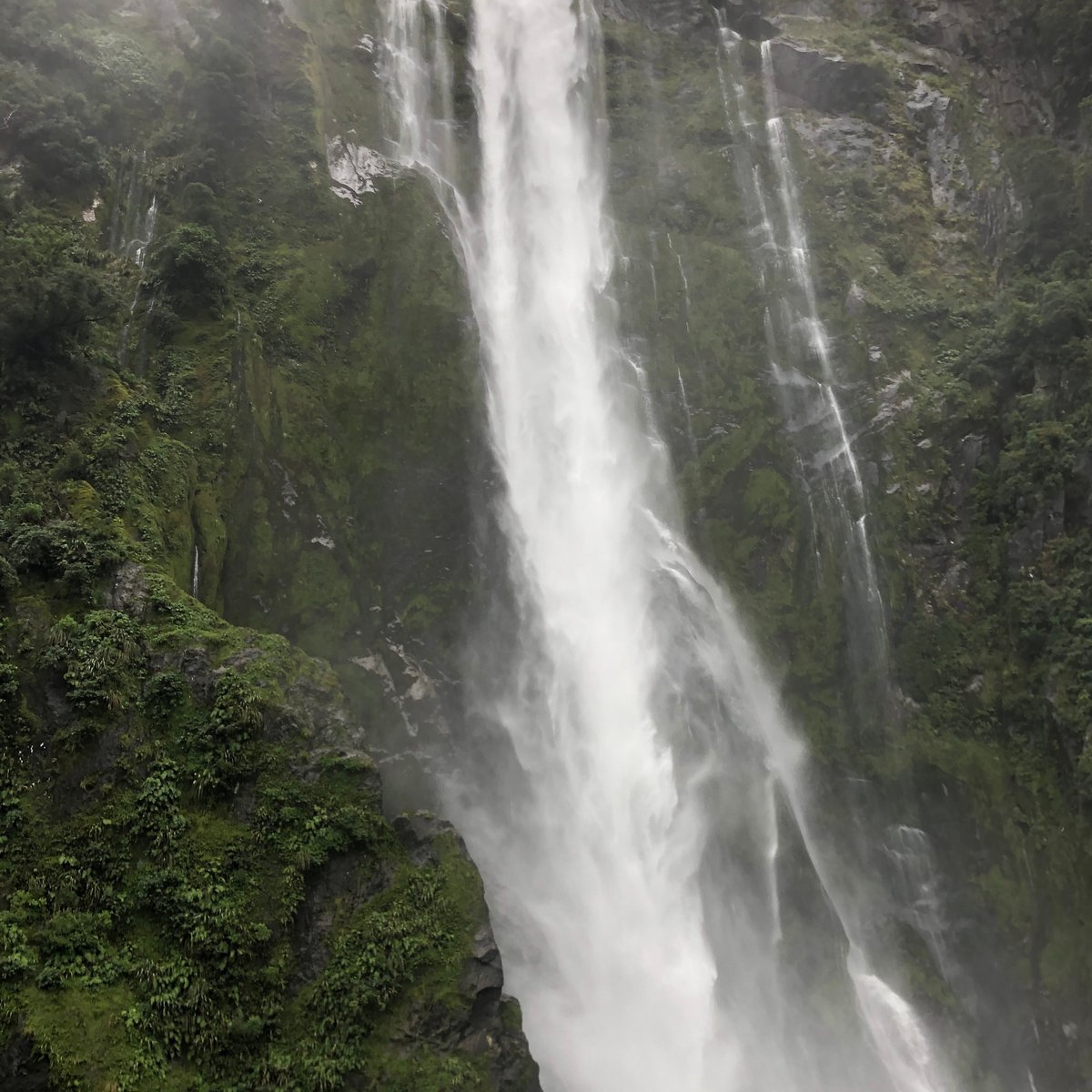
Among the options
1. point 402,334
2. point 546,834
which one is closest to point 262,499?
point 402,334

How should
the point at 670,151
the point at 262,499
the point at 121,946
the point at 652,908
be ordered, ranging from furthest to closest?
the point at 670,151, the point at 262,499, the point at 652,908, the point at 121,946

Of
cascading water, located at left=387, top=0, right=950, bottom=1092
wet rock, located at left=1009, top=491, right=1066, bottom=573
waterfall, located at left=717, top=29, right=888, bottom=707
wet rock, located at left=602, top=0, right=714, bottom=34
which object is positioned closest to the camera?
cascading water, located at left=387, top=0, right=950, bottom=1092

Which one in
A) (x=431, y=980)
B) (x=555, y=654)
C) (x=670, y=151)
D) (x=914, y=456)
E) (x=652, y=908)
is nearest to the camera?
(x=431, y=980)

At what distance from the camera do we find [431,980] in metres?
10.4

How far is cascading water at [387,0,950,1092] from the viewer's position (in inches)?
560

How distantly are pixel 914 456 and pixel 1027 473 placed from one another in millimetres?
2633

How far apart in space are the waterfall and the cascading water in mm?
2868

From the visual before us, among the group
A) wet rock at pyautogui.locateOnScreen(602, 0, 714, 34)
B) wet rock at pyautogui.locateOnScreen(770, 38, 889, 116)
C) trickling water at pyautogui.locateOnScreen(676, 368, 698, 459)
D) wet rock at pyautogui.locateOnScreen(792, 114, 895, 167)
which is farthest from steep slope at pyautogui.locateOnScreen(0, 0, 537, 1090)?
wet rock at pyautogui.locateOnScreen(770, 38, 889, 116)

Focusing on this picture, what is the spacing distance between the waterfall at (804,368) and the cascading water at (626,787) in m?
2.87

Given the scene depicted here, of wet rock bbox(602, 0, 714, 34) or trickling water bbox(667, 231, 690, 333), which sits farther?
wet rock bbox(602, 0, 714, 34)

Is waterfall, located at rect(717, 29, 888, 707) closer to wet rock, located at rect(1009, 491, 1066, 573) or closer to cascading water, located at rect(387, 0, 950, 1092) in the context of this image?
cascading water, located at rect(387, 0, 950, 1092)

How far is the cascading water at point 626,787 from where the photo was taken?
46.6 ft

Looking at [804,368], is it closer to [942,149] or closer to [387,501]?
[942,149]

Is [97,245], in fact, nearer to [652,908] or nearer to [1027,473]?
[652,908]
